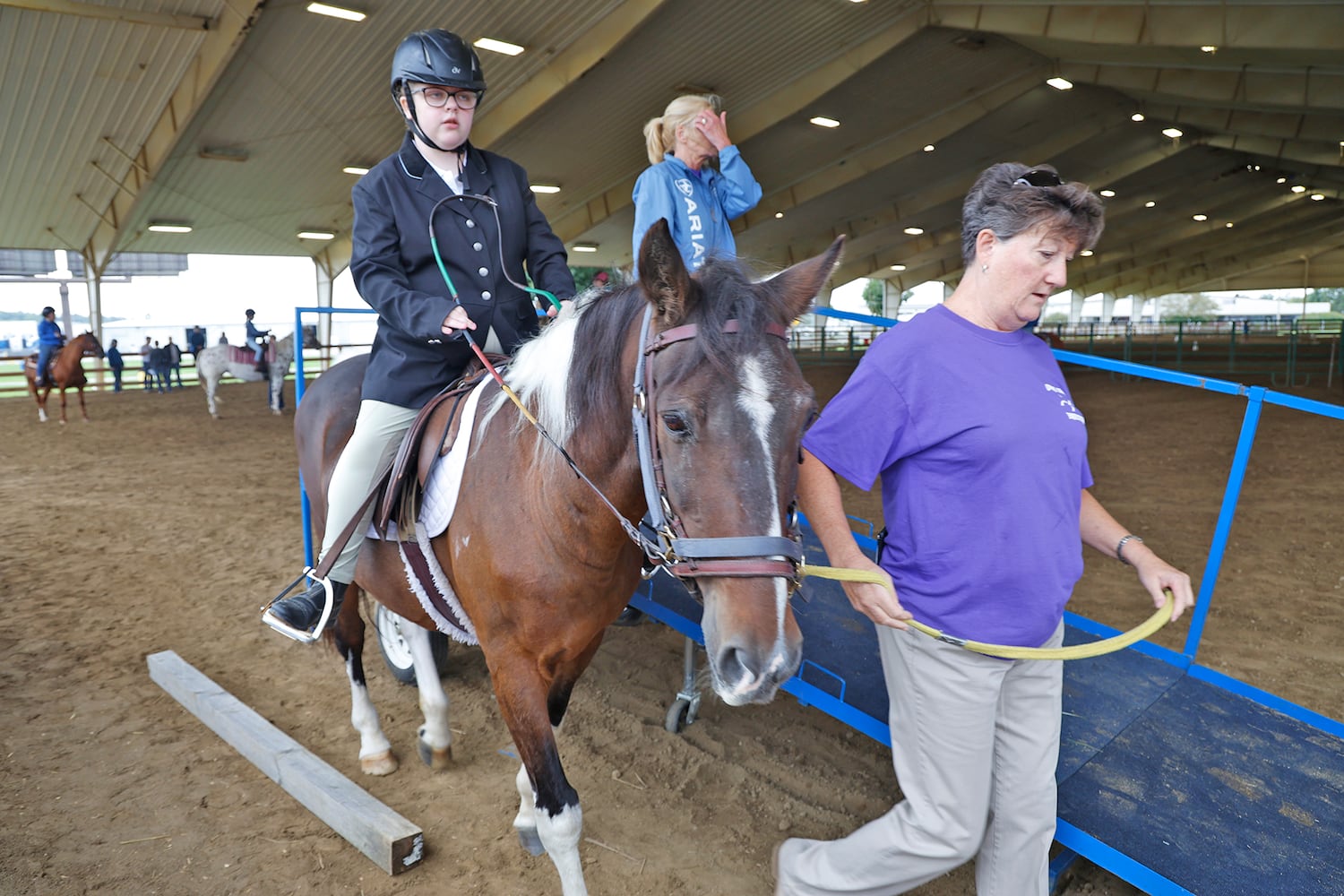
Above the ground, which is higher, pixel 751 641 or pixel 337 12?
pixel 337 12

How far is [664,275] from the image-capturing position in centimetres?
166

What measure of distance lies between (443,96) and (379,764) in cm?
262

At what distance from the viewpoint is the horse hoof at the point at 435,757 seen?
11.0 ft

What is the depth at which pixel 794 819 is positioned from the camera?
297 cm

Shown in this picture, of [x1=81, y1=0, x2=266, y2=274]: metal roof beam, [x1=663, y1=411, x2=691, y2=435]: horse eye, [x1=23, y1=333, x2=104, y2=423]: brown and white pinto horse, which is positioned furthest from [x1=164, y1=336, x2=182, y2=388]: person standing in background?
[x1=663, y1=411, x2=691, y2=435]: horse eye

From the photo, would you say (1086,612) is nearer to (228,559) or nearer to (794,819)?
(794,819)

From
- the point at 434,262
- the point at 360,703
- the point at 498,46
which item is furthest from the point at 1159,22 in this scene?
the point at 360,703

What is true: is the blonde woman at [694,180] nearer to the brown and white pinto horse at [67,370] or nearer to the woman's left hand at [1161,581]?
the woman's left hand at [1161,581]

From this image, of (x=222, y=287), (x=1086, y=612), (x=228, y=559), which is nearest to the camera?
(x=1086, y=612)

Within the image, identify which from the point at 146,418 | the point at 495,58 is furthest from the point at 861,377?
the point at 146,418

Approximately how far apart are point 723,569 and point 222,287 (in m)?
46.6

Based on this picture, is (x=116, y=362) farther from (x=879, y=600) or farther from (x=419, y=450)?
(x=879, y=600)

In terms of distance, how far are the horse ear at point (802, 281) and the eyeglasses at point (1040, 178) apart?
0.45 metres

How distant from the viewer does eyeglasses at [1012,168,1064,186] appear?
72.1 inches
